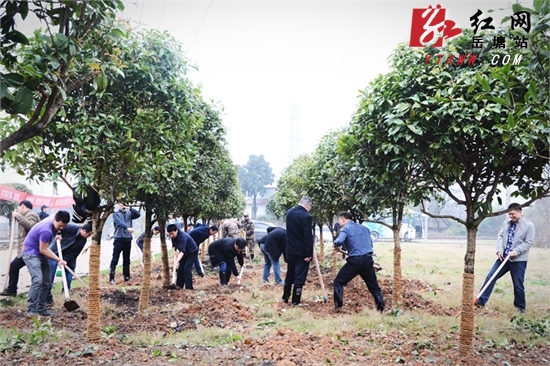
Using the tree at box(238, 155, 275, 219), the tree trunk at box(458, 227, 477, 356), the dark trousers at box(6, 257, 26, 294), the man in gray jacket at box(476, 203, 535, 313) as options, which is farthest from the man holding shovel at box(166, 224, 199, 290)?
the tree at box(238, 155, 275, 219)

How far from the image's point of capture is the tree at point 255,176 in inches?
2346

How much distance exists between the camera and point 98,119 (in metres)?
4.73

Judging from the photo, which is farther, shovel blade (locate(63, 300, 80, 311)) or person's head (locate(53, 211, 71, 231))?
shovel blade (locate(63, 300, 80, 311))

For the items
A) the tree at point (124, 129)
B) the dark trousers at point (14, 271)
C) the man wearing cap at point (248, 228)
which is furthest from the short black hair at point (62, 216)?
the man wearing cap at point (248, 228)

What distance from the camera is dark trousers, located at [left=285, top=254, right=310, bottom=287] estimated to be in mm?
8070

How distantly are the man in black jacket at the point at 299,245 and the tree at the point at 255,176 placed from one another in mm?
50732

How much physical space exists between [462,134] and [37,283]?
653 cm

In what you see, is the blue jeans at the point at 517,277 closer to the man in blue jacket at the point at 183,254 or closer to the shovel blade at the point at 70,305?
the man in blue jacket at the point at 183,254

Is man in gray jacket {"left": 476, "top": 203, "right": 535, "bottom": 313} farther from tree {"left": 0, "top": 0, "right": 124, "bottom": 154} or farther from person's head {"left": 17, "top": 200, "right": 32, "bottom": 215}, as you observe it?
person's head {"left": 17, "top": 200, "right": 32, "bottom": 215}

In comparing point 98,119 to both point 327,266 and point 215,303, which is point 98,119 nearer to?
point 215,303

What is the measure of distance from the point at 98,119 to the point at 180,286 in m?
6.56

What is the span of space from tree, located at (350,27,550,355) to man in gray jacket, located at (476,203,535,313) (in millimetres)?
2484

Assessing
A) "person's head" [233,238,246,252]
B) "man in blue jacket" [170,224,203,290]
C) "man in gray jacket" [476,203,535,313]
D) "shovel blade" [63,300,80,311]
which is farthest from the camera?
"person's head" [233,238,246,252]

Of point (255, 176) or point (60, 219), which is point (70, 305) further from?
point (255, 176)
